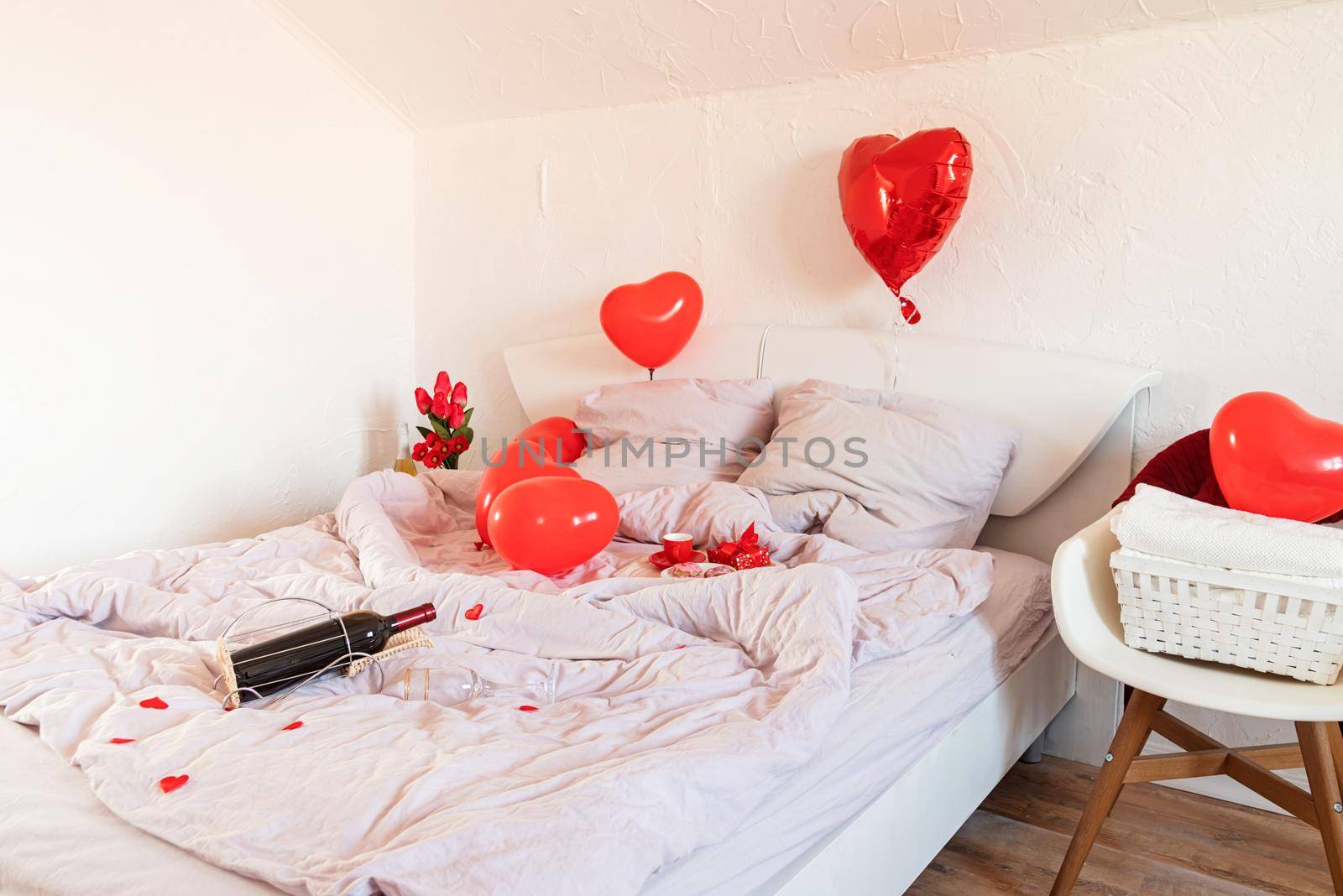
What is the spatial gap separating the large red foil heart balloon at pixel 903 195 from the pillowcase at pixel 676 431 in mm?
420

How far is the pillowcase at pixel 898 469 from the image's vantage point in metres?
2.01

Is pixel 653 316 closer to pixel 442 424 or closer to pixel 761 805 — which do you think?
pixel 442 424

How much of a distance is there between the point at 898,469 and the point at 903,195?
60 centimetres

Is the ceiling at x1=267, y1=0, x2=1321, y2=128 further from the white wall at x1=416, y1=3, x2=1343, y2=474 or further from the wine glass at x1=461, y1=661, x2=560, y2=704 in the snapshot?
the wine glass at x1=461, y1=661, x2=560, y2=704

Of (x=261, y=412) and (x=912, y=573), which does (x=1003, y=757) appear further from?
(x=261, y=412)

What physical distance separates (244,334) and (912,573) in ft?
6.73

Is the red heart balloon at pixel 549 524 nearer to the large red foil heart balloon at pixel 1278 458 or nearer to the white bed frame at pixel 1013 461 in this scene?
the white bed frame at pixel 1013 461

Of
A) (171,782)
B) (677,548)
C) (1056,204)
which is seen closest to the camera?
(171,782)

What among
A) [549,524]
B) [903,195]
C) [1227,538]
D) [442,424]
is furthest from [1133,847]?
[442,424]

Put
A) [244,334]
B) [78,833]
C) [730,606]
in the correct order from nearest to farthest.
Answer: [78,833]
[730,606]
[244,334]

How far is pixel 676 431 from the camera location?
7.59ft

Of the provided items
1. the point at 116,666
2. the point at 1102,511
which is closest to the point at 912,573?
the point at 1102,511

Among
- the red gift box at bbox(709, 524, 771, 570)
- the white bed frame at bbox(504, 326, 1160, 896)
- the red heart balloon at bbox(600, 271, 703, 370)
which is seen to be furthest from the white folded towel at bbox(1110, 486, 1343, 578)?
the red heart balloon at bbox(600, 271, 703, 370)

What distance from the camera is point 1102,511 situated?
2145mm
